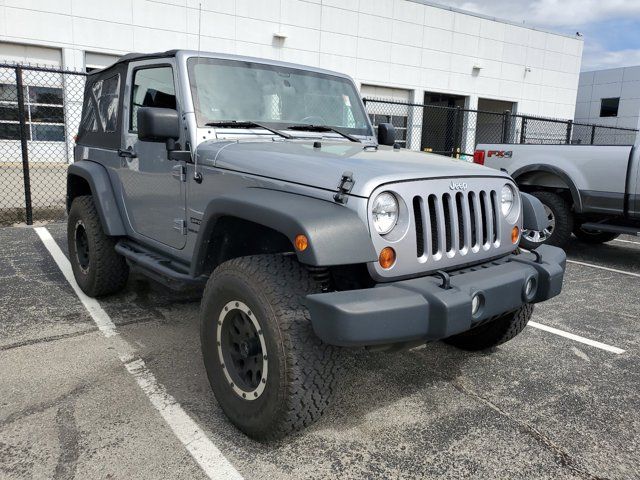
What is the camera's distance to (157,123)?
3012mm

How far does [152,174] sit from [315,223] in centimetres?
190

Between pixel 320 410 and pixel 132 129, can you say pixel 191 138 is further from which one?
pixel 320 410

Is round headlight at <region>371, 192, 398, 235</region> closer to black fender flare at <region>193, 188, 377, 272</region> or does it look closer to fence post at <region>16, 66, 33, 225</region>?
black fender flare at <region>193, 188, 377, 272</region>

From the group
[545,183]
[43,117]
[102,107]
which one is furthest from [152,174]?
[43,117]

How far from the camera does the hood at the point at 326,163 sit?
2.46m

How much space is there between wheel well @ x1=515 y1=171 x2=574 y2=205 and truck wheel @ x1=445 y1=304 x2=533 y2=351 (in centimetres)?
407

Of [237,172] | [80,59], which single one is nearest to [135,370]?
[237,172]

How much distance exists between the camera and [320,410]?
238 cm

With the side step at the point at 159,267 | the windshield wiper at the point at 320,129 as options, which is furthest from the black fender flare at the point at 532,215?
the side step at the point at 159,267

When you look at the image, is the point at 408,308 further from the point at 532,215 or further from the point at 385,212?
the point at 532,215

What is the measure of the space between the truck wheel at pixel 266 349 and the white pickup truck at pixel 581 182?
4724 mm

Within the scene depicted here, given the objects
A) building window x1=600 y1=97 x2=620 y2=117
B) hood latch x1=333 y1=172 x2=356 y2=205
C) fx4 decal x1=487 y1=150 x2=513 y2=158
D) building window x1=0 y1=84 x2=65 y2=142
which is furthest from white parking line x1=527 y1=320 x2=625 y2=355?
building window x1=600 y1=97 x2=620 y2=117

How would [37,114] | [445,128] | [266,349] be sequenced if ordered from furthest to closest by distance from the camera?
1. [445,128]
2. [37,114]
3. [266,349]

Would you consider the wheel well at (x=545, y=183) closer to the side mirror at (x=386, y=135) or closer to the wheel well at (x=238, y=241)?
the side mirror at (x=386, y=135)
